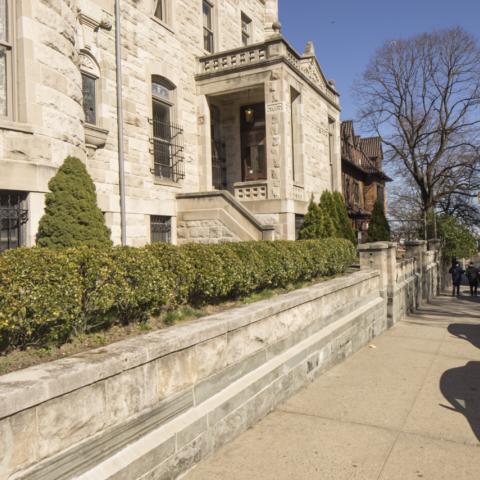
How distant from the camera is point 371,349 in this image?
29.7ft

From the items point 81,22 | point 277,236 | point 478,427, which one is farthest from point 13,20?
point 277,236

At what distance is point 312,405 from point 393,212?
41.6m

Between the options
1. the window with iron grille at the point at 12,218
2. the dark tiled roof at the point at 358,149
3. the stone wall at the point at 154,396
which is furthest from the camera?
the dark tiled roof at the point at 358,149

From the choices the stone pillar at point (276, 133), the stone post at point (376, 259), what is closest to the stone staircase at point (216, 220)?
the stone pillar at point (276, 133)

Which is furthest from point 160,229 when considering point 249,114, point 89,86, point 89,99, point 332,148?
point 332,148

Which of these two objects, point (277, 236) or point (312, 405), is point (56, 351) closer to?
point (312, 405)

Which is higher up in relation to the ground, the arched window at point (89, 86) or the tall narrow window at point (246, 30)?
the tall narrow window at point (246, 30)

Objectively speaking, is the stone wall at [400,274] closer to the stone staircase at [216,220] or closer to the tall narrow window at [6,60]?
the stone staircase at [216,220]

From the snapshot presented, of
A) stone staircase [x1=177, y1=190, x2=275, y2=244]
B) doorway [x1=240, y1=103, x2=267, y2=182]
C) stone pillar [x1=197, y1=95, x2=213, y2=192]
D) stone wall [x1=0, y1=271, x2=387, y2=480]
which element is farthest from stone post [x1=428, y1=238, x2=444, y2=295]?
stone wall [x1=0, y1=271, x2=387, y2=480]

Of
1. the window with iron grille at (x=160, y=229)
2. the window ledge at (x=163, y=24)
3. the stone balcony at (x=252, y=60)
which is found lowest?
the window with iron grille at (x=160, y=229)

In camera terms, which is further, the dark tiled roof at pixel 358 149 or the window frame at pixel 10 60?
the dark tiled roof at pixel 358 149

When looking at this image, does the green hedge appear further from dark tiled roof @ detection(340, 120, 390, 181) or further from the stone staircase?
dark tiled roof @ detection(340, 120, 390, 181)

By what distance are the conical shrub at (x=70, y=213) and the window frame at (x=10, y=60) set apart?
1033 millimetres

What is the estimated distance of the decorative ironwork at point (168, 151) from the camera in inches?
507
